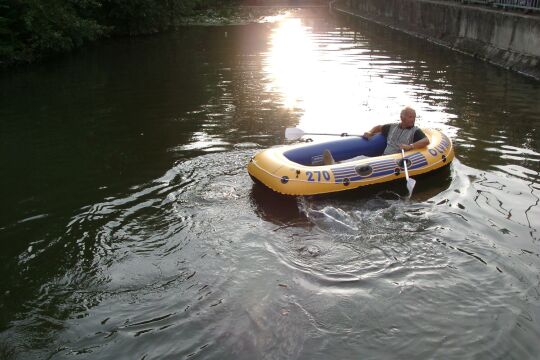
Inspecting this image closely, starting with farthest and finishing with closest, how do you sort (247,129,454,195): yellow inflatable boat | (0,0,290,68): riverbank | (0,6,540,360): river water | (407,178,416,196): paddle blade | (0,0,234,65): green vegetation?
(0,0,290,68): riverbank
(0,0,234,65): green vegetation
(407,178,416,196): paddle blade
(247,129,454,195): yellow inflatable boat
(0,6,540,360): river water

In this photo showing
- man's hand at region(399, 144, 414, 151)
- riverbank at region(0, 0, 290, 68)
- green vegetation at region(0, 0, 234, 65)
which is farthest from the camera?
riverbank at region(0, 0, 290, 68)

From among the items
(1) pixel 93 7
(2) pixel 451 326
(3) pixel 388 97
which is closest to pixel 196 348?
(2) pixel 451 326

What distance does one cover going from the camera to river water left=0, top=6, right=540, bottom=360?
15.6ft

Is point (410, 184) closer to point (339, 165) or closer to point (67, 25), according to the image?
point (339, 165)

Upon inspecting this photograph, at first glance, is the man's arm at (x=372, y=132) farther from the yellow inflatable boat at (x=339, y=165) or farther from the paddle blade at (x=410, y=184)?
the paddle blade at (x=410, y=184)

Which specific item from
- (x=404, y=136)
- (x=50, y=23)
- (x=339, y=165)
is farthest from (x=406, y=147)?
(x=50, y=23)

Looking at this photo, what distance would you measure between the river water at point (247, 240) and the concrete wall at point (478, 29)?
8.57 feet

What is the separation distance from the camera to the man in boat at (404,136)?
819cm

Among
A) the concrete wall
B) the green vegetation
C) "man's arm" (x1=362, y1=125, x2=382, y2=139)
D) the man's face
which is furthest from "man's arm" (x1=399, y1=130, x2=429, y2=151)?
the green vegetation

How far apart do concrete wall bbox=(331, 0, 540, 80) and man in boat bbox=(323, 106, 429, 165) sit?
8115mm

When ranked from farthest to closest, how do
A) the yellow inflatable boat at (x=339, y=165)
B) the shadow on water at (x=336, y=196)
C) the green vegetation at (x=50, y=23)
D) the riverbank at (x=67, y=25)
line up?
the riverbank at (x=67, y=25)
the green vegetation at (x=50, y=23)
the yellow inflatable boat at (x=339, y=165)
the shadow on water at (x=336, y=196)

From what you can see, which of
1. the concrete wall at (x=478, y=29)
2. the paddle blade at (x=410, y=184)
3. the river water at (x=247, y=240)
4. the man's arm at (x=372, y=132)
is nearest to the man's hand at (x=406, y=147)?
the river water at (x=247, y=240)

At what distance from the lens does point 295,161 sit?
797cm

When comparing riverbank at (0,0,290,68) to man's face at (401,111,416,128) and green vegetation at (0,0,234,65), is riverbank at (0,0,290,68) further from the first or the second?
man's face at (401,111,416,128)
